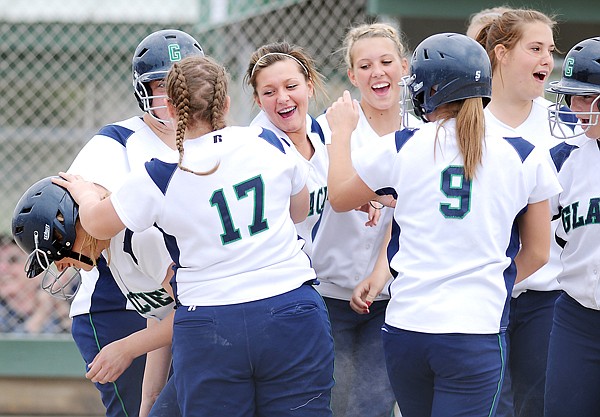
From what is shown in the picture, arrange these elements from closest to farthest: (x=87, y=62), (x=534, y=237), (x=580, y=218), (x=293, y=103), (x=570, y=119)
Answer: (x=534, y=237) < (x=580, y=218) < (x=293, y=103) < (x=570, y=119) < (x=87, y=62)

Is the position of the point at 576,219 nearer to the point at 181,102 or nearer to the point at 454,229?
the point at 454,229

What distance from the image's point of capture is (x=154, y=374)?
3969 mm

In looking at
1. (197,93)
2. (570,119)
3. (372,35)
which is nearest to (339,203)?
(197,93)

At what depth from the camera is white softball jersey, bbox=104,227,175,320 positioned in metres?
3.59

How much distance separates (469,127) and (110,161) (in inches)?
57.2

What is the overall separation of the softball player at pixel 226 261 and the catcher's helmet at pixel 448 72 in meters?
0.56

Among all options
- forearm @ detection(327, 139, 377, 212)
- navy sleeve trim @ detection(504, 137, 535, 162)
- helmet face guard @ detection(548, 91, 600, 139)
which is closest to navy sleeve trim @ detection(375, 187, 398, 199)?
forearm @ detection(327, 139, 377, 212)

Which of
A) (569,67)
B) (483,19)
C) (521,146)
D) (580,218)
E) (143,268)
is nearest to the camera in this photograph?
(521,146)

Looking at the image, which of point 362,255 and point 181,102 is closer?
point 181,102

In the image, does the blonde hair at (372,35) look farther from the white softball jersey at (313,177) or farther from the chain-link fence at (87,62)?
the chain-link fence at (87,62)

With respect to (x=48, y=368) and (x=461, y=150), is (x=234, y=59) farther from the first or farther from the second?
(x=461, y=150)

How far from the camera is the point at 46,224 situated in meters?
3.51

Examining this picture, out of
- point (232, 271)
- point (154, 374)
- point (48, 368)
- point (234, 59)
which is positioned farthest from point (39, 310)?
point (232, 271)

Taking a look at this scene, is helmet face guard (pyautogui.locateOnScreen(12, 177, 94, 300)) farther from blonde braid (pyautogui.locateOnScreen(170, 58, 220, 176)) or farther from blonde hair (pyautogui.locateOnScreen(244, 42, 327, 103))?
blonde hair (pyautogui.locateOnScreen(244, 42, 327, 103))
